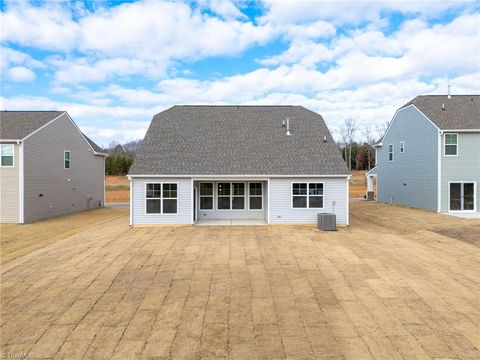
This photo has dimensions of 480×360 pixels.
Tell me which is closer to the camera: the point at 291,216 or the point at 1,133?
the point at 291,216

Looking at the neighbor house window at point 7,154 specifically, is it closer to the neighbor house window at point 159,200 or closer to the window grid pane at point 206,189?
the neighbor house window at point 159,200

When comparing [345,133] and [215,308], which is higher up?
[345,133]

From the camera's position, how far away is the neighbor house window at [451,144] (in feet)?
71.4

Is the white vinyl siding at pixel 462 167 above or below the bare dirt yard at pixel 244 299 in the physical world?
above

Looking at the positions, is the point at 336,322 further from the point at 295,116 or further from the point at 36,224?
the point at 36,224

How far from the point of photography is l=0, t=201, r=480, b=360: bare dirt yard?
5918mm

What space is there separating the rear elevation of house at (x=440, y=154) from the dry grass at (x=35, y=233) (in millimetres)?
21446

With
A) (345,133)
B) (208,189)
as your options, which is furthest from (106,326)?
(345,133)

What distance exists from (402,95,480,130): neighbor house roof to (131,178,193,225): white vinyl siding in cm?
1658

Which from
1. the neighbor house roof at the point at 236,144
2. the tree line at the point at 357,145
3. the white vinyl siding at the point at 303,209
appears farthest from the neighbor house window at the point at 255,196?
the tree line at the point at 357,145

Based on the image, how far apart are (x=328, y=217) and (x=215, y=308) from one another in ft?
31.8

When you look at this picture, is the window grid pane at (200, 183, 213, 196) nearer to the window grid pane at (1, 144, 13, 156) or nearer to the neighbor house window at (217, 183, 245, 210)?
the neighbor house window at (217, 183, 245, 210)

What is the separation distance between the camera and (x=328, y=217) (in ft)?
51.9

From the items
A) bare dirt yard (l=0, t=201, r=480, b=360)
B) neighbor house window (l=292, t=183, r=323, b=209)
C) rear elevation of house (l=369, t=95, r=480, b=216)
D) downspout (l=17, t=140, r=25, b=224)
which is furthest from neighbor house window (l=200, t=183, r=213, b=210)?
rear elevation of house (l=369, t=95, r=480, b=216)
